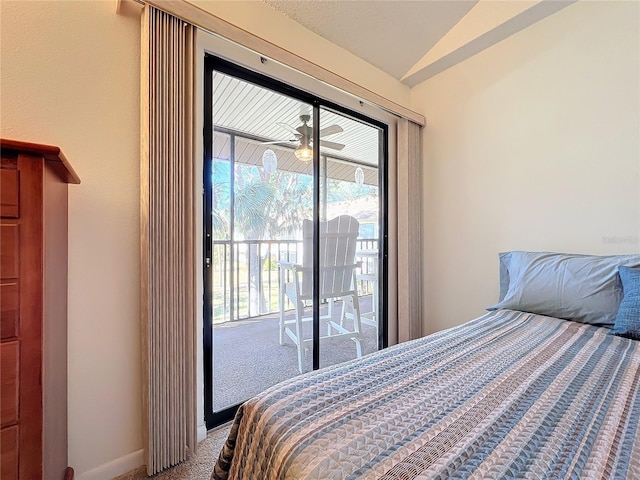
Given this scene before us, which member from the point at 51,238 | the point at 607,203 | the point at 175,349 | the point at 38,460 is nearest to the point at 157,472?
the point at 175,349

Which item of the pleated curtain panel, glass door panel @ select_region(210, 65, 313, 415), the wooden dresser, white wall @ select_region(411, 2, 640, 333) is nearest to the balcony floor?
glass door panel @ select_region(210, 65, 313, 415)

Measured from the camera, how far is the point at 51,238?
37.2 inches

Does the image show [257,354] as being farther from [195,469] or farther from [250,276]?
[195,469]

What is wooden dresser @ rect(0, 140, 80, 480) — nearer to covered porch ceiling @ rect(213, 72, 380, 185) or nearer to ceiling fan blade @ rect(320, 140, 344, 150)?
covered porch ceiling @ rect(213, 72, 380, 185)

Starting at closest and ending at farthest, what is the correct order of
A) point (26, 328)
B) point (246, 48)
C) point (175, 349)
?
point (26, 328) → point (175, 349) → point (246, 48)

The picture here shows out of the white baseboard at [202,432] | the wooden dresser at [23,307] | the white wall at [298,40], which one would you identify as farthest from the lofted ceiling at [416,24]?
the white baseboard at [202,432]

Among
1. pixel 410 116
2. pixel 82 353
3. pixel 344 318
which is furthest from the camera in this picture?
pixel 344 318

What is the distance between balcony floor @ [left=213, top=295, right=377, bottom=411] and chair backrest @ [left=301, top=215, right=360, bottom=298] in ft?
0.84

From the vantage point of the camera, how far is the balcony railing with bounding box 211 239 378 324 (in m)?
2.11

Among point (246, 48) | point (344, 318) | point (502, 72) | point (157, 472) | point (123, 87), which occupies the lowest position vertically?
point (157, 472)

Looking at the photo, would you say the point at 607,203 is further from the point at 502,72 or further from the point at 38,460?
the point at 38,460

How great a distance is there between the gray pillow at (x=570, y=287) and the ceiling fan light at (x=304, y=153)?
164cm

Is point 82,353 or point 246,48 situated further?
point 246,48

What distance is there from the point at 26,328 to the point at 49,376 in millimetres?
264
